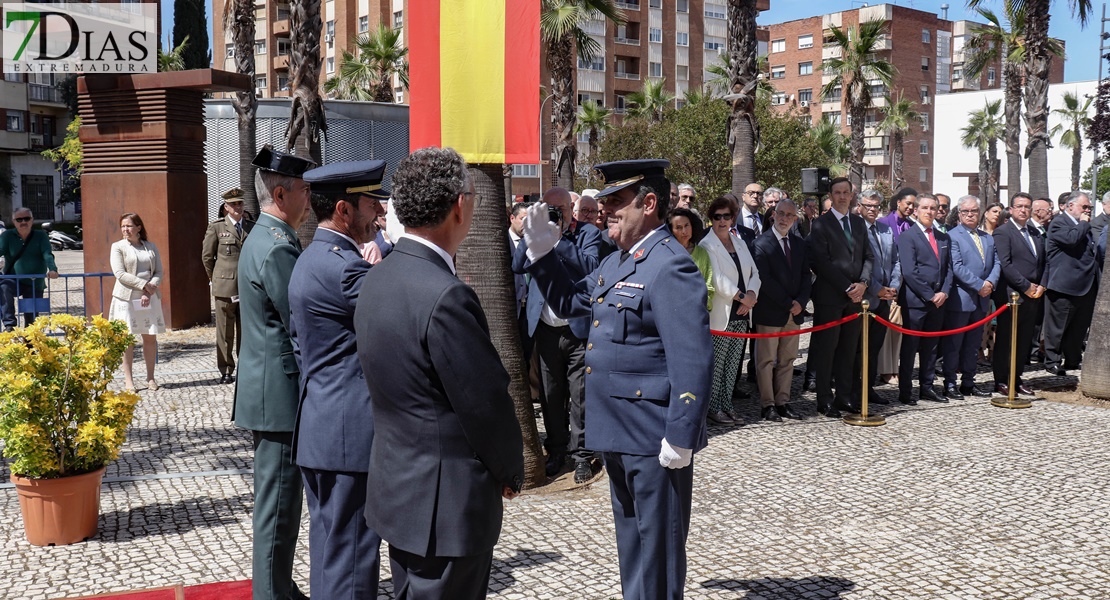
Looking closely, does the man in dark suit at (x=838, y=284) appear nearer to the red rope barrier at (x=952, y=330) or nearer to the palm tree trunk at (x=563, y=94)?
the red rope barrier at (x=952, y=330)

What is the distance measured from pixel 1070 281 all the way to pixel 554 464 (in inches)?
287

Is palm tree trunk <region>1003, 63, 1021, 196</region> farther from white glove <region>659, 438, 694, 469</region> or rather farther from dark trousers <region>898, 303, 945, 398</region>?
white glove <region>659, 438, 694, 469</region>

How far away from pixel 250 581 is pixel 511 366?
2487 millimetres

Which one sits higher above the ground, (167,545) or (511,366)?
(511,366)

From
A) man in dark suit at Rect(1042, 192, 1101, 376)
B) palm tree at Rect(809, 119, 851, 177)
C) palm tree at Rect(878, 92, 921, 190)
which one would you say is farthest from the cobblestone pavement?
palm tree at Rect(878, 92, 921, 190)

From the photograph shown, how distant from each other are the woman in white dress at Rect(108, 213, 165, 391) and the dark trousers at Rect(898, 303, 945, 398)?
7.80 meters

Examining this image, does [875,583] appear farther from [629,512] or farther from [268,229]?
[268,229]

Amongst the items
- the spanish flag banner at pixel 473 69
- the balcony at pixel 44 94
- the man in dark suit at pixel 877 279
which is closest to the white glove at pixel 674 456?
the spanish flag banner at pixel 473 69

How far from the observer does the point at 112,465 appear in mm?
7215

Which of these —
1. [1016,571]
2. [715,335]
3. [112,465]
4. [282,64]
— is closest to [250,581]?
[112,465]

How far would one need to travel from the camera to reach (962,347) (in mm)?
10250

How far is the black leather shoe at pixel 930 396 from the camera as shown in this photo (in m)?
9.90

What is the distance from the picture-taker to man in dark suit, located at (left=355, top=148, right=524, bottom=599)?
110 inches

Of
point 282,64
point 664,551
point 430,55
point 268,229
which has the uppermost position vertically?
point 282,64
